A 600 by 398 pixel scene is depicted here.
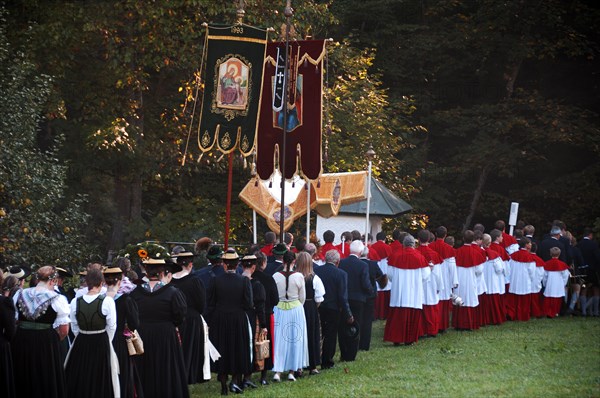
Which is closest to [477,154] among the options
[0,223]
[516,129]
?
[516,129]

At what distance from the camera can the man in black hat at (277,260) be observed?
15.5 metres

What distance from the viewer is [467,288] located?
21.1 meters

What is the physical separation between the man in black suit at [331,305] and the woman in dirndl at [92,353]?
5243 mm

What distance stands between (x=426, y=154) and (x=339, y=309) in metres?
22.9

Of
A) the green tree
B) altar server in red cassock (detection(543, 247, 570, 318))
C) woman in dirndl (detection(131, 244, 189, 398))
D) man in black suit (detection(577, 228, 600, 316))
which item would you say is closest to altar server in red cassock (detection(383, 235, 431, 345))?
altar server in red cassock (detection(543, 247, 570, 318))

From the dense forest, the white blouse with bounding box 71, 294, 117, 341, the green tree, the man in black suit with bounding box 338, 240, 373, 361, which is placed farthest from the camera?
the green tree

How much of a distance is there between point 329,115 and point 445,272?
19.4ft

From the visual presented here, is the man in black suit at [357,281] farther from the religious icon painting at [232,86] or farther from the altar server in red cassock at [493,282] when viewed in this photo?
the altar server in red cassock at [493,282]

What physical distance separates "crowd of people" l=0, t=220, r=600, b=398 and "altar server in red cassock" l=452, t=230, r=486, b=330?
1.0 inches

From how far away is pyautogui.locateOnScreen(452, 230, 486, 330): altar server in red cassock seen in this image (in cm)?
2111

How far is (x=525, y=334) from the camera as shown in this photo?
66.7 feet

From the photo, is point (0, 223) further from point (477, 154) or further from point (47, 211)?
point (477, 154)

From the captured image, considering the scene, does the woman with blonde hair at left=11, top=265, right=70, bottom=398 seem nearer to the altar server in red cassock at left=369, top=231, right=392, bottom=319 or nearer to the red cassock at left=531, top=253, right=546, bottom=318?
the altar server in red cassock at left=369, top=231, right=392, bottom=319

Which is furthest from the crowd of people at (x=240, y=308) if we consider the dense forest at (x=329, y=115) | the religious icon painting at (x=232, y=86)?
the dense forest at (x=329, y=115)
